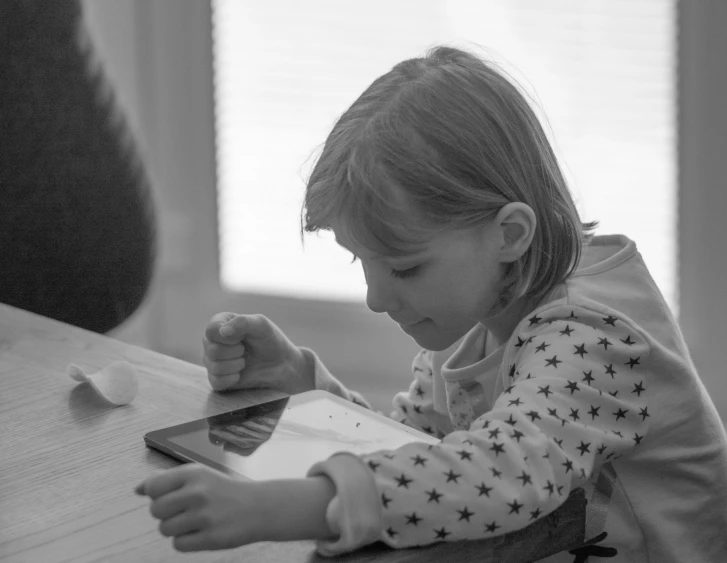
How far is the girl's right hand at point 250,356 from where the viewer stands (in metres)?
0.93

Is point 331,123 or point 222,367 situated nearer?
point 222,367

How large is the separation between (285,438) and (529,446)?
0.23 m

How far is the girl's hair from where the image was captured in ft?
2.52

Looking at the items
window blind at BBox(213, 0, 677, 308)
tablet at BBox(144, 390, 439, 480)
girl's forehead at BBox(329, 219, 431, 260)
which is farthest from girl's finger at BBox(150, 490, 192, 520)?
window blind at BBox(213, 0, 677, 308)

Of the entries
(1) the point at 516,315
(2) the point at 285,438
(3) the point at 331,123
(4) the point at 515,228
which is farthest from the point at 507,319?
(3) the point at 331,123

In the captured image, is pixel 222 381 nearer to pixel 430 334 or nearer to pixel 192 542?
pixel 430 334

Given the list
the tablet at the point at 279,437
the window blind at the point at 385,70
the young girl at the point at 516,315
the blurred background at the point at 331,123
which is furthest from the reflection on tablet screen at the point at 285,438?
the blurred background at the point at 331,123

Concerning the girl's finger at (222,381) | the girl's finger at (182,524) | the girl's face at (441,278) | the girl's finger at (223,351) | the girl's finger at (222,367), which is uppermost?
the girl's face at (441,278)

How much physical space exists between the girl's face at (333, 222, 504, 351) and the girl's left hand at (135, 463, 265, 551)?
0.95 feet

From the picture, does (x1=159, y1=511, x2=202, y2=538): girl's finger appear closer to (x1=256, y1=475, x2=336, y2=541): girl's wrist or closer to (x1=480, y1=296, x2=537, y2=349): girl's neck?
(x1=256, y1=475, x2=336, y2=541): girl's wrist

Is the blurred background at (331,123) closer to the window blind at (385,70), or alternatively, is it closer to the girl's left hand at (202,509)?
the window blind at (385,70)

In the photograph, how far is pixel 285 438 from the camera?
78cm

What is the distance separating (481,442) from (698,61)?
1485 millimetres

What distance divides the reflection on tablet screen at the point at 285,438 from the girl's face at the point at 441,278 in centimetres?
10
